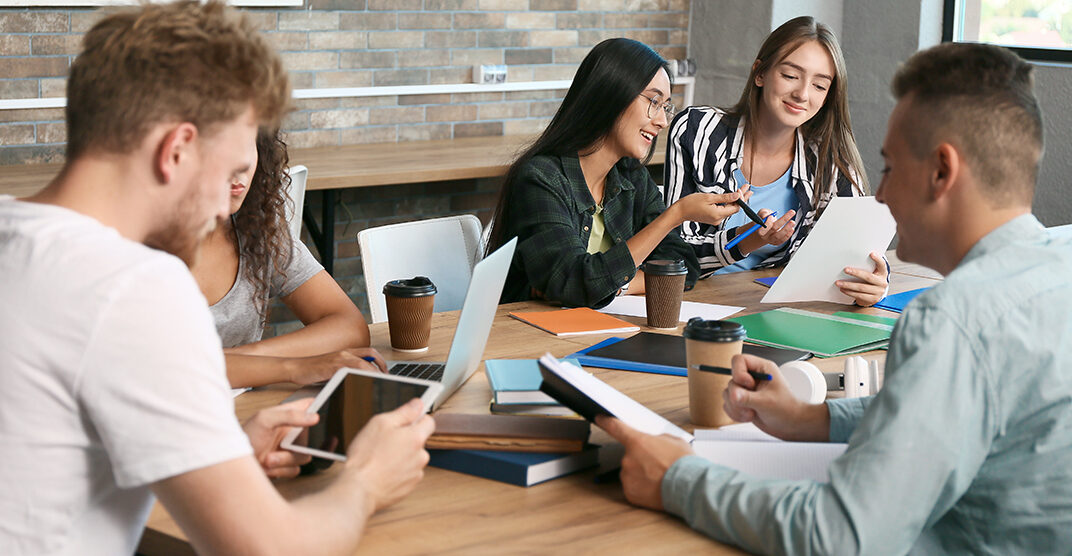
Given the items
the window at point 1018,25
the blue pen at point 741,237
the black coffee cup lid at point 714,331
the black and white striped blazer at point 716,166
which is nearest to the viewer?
the black coffee cup lid at point 714,331

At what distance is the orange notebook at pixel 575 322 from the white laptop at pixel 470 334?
10.6 inches

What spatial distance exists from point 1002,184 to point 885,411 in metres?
0.29

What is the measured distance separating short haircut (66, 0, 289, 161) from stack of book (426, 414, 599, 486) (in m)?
0.52

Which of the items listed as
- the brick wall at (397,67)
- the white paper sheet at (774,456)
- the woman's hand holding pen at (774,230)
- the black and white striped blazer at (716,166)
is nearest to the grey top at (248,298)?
the white paper sheet at (774,456)

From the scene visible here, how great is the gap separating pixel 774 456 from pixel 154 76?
0.84 m

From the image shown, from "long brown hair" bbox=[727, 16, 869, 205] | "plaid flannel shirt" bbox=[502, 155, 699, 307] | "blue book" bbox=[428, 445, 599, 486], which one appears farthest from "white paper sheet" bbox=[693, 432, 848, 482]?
"long brown hair" bbox=[727, 16, 869, 205]

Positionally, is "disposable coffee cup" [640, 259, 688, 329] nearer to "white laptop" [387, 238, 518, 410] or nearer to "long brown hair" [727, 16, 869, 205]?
"white laptop" [387, 238, 518, 410]

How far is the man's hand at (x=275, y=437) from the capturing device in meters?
1.27

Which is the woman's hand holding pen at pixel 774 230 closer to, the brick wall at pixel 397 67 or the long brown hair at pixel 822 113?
the long brown hair at pixel 822 113

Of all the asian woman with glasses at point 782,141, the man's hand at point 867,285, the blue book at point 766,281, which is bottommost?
the blue book at point 766,281

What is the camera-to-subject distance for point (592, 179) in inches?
101

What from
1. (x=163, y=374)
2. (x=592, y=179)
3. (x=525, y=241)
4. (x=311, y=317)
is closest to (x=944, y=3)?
(x=592, y=179)

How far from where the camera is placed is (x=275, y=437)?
50.7 inches

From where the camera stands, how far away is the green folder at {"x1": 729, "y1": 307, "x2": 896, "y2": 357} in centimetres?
190
